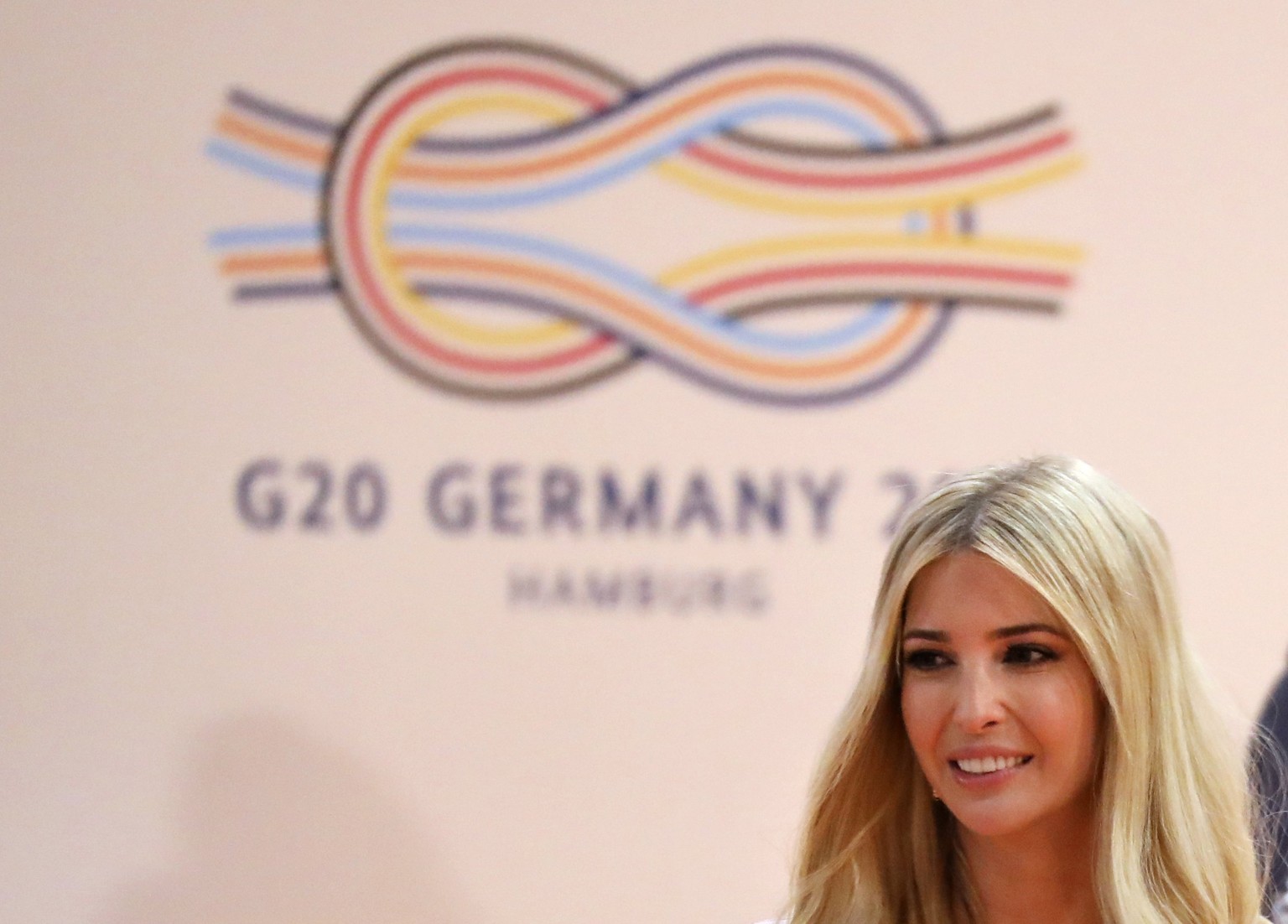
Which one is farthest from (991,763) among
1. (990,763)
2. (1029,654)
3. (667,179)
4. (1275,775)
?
(667,179)

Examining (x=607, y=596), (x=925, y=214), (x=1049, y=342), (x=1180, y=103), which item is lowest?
(x=607, y=596)

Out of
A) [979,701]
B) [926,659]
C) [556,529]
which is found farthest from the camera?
[556,529]

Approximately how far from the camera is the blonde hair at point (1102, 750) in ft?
6.66

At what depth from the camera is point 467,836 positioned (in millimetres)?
3029

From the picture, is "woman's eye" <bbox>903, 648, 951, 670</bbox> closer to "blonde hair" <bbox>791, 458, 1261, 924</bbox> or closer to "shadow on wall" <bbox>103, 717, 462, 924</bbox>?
"blonde hair" <bbox>791, 458, 1261, 924</bbox>

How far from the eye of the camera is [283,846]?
3027mm

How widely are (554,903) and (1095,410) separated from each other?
134 cm

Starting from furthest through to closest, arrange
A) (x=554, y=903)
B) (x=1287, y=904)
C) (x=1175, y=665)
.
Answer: (x=554, y=903) < (x=1287, y=904) < (x=1175, y=665)

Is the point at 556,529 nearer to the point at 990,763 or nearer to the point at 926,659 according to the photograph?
the point at 926,659

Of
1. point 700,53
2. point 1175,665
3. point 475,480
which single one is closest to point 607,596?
point 475,480

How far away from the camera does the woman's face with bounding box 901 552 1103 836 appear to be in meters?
2.02

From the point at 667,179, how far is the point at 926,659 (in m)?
1.29

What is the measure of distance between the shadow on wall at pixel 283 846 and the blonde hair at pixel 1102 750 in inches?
40.9

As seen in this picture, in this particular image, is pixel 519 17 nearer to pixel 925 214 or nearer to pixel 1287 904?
pixel 925 214
